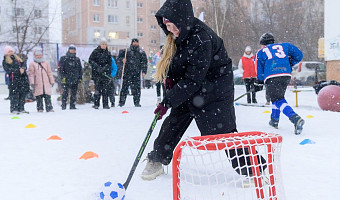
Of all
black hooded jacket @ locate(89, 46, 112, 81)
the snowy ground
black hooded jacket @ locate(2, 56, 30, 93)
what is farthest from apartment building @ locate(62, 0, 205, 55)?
the snowy ground

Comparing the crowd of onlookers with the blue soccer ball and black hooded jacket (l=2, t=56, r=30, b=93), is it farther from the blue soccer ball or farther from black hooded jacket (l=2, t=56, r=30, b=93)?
the blue soccer ball

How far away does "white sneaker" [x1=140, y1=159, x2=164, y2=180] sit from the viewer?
3.47m

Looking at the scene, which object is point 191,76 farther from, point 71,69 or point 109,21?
point 109,21

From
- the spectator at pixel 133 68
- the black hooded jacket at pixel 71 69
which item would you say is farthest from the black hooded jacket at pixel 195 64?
the black hooded jacket at pixel 71 69

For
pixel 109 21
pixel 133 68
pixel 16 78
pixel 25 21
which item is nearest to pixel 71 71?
pixel 16 78

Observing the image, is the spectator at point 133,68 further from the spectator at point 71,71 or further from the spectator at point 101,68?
the spectator at point 71,71

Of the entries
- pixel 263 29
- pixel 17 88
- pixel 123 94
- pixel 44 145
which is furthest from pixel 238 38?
pixel 44 145

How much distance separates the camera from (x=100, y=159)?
4.29 meters

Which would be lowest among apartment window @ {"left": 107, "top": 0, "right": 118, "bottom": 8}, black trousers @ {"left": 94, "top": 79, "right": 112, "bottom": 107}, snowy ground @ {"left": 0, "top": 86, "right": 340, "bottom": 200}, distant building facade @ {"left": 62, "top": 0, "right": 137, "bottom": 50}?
snowy ground @ {"left": 0, "top": 86, "right": 340, "bottom": 200}

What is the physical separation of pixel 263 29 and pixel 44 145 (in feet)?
103

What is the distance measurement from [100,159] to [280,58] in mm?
3359

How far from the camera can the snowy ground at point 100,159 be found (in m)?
3.15

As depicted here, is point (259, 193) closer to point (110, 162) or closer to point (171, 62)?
point (171, 62)

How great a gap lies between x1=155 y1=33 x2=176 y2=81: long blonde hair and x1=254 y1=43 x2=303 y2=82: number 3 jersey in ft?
10.5
